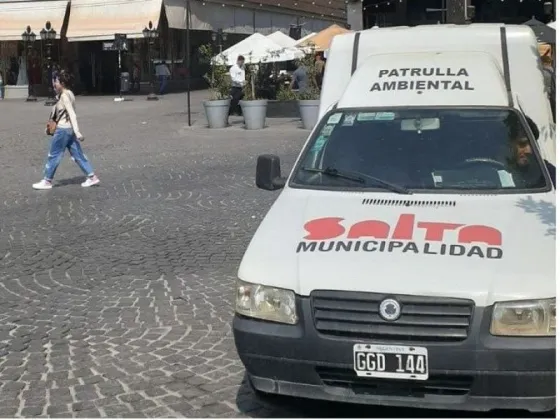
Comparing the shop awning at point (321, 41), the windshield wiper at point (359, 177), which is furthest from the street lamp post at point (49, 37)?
the windshield wiper at point (359, 177)

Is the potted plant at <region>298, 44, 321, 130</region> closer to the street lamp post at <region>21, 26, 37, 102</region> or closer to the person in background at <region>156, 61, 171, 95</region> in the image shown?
the person in background at <region>156, 61, 171, 95</region>

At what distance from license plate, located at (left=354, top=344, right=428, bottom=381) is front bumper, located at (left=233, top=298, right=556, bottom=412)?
30 mm

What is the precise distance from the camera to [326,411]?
452cm

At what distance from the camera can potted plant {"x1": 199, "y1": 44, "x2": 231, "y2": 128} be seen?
2075 centimetres

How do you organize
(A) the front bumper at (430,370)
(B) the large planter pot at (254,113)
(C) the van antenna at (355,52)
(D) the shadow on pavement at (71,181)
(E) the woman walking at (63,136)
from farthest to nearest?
(B) the large planter pot at (254,113) < (D) the shadow on pavement at (71,181) < (E) the woman walking at (63,136) < (C) the van antenna at (355,52) < (A) the front bumper at (430,370)

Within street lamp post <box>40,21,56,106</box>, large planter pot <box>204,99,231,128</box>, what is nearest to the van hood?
large planter pot <box>204,99,231,128</box>

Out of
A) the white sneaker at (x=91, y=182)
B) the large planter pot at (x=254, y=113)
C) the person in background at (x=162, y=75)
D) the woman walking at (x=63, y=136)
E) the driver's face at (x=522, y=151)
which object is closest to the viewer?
the driver's face at (x=522, y=151)

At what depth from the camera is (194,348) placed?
5637mm

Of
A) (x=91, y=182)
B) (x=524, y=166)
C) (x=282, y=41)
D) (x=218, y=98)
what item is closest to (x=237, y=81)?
(x=218, y=98)

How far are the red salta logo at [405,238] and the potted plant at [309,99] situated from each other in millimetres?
14329

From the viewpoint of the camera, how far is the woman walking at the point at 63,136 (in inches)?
482

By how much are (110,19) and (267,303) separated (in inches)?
1514

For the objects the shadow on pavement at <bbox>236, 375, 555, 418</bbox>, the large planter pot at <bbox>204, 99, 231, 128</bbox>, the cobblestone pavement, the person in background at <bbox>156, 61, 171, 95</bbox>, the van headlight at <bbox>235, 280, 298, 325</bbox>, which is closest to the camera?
the van headlight at <bbox>235, 280, 298, 325</bbox>

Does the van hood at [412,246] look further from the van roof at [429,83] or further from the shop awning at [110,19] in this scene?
the shop awning at [110,19]
